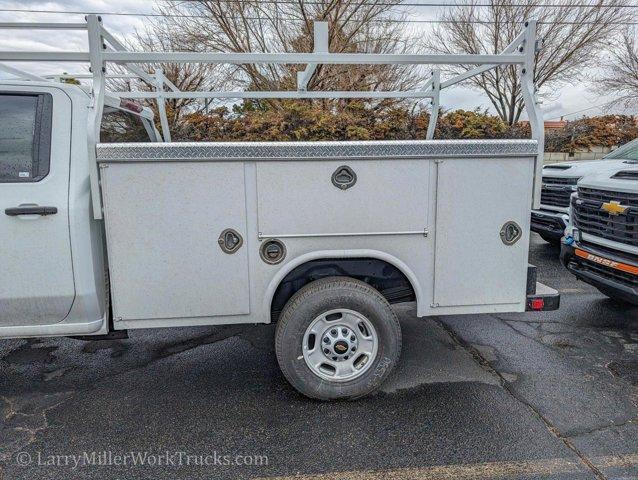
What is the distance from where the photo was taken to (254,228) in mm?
3084

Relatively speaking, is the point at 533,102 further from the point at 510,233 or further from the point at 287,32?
the point at 287,32

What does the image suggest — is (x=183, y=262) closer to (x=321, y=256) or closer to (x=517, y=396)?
(x=321, y=256)

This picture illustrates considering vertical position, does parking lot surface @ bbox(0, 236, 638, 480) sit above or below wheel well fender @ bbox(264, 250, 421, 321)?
below

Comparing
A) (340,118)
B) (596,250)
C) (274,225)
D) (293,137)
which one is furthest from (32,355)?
(340,118)

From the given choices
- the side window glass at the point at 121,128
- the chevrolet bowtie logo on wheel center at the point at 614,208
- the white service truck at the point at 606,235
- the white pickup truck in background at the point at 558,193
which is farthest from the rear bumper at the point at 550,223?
the side window glass at the point at 121,128

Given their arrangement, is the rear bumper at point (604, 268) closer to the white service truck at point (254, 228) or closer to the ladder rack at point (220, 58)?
the white service truck at point (254, 228)

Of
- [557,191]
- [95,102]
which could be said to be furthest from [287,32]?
[95,102]

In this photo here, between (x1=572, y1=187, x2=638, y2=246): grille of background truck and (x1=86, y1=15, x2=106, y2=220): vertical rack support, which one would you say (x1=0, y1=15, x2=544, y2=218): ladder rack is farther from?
(x1=572, y1=187, x2=638, y2=246): grille of background truck

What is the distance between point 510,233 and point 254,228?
1.70 meters

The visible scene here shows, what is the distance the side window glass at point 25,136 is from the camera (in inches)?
117

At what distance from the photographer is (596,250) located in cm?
457

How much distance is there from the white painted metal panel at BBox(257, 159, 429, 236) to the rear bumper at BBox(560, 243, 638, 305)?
2145mm

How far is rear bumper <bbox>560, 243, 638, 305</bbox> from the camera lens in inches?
160

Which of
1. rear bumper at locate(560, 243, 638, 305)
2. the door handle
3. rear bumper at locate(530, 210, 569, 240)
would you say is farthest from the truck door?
rear bumper at locate(530, 210, 569, 240)
